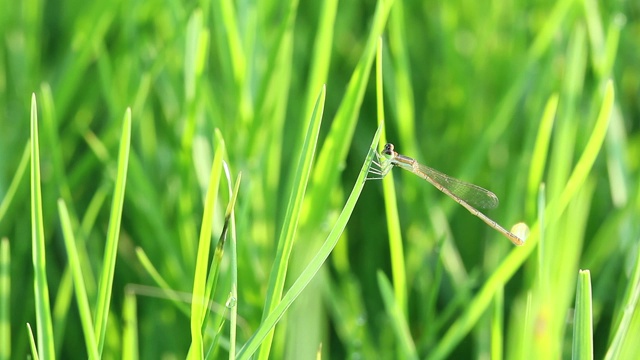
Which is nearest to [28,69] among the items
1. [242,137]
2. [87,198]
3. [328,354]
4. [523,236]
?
[87,198]

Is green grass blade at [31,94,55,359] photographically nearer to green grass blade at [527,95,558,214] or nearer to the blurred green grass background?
the blurred green grass background

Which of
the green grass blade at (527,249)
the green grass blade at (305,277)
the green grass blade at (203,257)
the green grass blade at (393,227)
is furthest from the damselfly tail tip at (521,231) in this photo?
the green grass blade at (203,257)

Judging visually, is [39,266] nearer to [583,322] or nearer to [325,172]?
[325,172]

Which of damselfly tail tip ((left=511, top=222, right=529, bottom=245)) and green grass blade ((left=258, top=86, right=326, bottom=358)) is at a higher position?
damselfly tail tip ((left=511, top=222, right=529, bottom=245))

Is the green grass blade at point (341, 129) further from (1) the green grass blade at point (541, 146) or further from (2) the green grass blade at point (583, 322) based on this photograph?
(2) the green grass blade at point (583, 322)

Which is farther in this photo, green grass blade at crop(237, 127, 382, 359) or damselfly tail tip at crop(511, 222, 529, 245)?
damselfly tail tip at crop(511, 222, 529, 245)

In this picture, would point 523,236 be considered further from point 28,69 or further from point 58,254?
point 28,69

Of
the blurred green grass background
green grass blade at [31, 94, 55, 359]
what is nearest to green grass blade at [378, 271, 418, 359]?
the blurred green grass background

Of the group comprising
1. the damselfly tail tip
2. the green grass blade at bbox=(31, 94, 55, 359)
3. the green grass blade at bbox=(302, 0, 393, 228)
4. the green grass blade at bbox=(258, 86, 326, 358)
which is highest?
the green grass blade at bbox=(302, 0, 393, 228)
